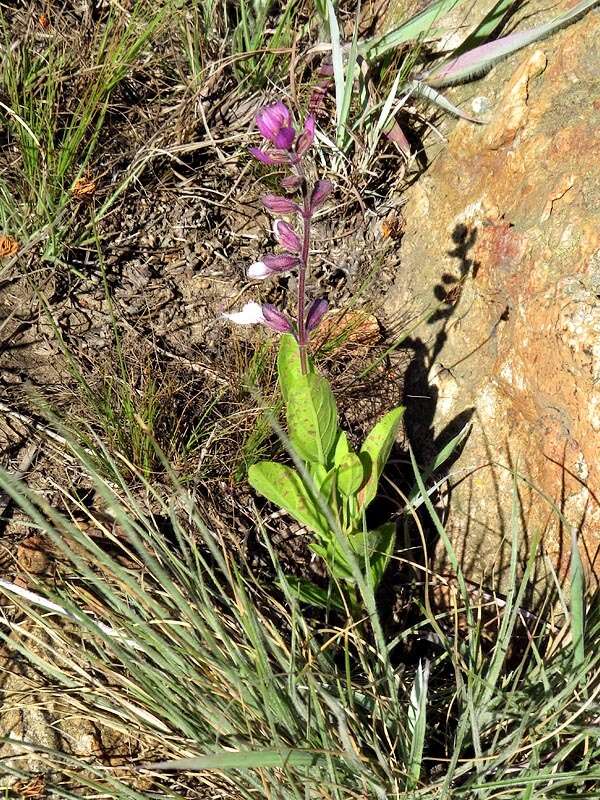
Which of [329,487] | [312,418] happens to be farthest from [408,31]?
A: [329,487]

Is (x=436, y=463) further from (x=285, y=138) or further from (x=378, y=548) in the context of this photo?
(x=285, y=138)

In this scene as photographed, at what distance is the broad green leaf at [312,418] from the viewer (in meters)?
1.89

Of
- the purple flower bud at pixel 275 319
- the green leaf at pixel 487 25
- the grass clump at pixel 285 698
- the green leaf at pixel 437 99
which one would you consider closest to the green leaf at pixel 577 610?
the grass clump at pixel 285 698

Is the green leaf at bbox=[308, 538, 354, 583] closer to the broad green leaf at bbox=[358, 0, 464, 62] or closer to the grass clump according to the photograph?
the grass clump

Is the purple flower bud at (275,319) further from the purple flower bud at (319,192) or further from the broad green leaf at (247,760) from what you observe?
the broad green leaf at (247,760)

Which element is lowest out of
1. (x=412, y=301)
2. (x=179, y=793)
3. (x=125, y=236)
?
(x=179, y=793)

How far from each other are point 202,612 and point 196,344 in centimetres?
107

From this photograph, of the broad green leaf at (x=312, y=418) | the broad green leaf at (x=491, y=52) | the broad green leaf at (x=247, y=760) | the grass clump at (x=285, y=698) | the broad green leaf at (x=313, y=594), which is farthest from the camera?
the broad green leaf at (x=491, y=52)

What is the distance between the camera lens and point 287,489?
6.39 ft

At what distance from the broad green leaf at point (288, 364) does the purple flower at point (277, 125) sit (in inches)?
18.5

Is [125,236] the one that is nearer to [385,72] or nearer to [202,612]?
[385,72]

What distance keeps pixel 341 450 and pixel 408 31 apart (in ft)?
4.96

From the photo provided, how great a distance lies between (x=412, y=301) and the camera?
8.36 feet

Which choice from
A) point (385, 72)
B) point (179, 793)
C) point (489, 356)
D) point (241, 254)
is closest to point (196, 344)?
point (241, 254)
